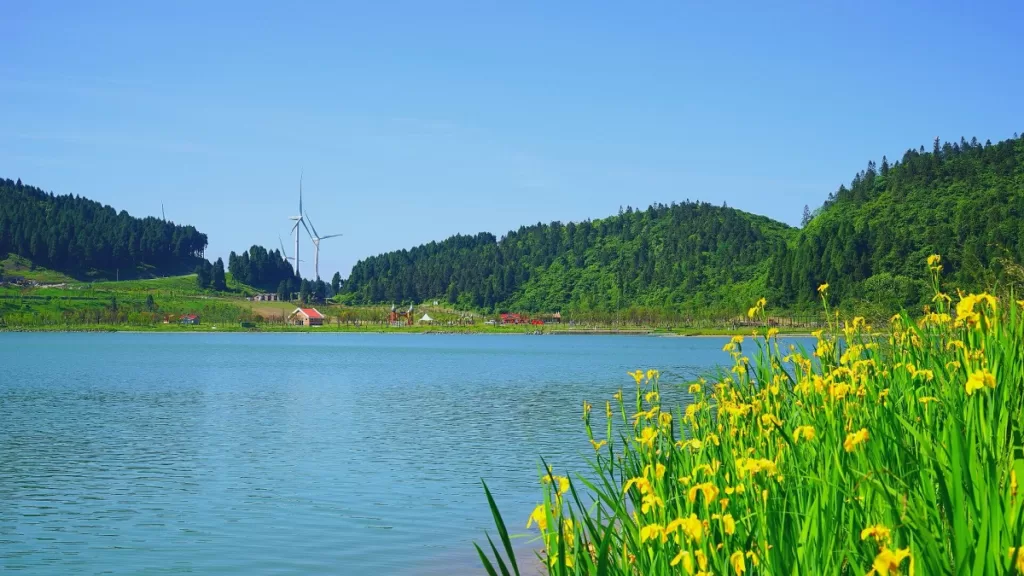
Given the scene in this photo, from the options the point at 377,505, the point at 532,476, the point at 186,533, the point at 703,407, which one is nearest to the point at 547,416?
the point at 532,476

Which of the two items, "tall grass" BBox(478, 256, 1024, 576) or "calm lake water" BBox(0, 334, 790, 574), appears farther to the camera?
"calm lake water" BBox(0, 334, 790, 574)

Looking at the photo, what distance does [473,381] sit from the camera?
7250 centimetres

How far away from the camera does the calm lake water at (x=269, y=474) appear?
1828 cm

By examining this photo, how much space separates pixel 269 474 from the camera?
27.7 metres

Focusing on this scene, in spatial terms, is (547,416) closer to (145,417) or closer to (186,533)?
(145,417)

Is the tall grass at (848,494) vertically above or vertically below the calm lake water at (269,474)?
above

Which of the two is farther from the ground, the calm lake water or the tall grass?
the tall grass

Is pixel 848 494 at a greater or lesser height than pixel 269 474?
greater

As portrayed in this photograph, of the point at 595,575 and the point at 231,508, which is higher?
the point at 595,575

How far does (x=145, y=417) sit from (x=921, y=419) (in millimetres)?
42165

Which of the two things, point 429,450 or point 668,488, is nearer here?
point 668,488

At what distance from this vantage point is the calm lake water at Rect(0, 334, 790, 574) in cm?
1828

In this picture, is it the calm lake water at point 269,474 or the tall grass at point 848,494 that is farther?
the calm lake water at point 269,474

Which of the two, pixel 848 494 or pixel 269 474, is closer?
pixel 848 494
